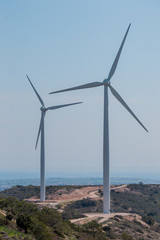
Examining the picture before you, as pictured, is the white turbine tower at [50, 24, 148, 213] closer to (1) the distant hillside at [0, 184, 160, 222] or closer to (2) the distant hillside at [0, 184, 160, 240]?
(2) the distant hillside at [0, 184, 160, 240]

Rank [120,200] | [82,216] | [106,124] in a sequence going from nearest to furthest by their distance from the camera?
[106,124] < [82,216] < [120,200]

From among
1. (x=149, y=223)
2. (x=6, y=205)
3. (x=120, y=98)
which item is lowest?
(x=149, y=223)

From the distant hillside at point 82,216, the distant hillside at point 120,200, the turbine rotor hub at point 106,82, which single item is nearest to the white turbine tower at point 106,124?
the turbine rotor hub at point 106,82

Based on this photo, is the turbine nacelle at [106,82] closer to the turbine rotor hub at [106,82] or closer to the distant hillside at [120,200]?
the turbine rotor hub at [106,82]

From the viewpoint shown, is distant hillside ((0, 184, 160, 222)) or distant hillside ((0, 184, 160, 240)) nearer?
distant hillside ((0, 184, 160, 240))

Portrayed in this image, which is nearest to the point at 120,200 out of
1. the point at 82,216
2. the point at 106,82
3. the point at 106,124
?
the point at 82,216

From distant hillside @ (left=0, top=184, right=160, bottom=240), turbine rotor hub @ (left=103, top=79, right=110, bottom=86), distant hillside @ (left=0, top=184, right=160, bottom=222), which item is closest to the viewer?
distant hillside @ (left=0, top=184, right=160, bottom=240)

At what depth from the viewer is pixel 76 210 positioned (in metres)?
86.0

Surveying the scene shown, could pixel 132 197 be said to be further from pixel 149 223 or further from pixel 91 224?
pixel 91 224

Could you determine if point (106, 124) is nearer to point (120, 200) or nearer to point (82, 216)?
point (82, 216)

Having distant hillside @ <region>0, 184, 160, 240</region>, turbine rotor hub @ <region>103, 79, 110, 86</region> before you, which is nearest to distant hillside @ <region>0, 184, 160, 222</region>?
distant hillside @ <region>0, 184, 160, 240</region>

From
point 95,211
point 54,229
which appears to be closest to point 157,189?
point 95,211

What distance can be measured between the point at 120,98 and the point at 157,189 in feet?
212

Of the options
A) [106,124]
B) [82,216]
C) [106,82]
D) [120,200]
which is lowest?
[82,216]
